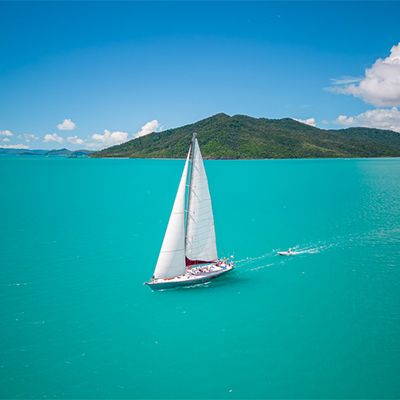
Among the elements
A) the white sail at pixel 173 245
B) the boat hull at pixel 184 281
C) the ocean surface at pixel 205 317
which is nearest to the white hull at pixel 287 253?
the ocean surface at pixel 205 317

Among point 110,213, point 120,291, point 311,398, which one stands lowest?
point 311,398

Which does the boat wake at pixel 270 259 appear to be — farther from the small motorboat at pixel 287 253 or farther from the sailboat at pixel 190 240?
the sailboat at pixel 190 240

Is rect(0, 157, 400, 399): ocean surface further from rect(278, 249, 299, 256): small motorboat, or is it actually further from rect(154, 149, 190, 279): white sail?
rect(154, 149, 190, 279): white sail

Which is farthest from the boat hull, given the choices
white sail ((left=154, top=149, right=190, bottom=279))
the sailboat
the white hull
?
the white hull

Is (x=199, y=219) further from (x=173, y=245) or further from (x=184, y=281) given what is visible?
(x=184, y=281)

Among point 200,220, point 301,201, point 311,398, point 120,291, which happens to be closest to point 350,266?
point 200,220

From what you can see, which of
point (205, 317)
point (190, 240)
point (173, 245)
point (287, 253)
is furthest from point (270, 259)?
point (205, 317)

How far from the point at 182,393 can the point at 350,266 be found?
3797cm

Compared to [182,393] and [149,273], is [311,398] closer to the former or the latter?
[182,393]

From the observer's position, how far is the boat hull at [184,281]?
43.2 metres

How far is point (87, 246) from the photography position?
6294 centimetres

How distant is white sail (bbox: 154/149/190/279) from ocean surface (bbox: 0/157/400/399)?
134 inches

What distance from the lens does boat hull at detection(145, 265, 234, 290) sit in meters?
43.2

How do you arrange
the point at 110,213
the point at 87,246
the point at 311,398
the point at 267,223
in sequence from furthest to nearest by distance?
the point at 110,213, the point at 267,223, the point at 87,246, the point at 311,398
